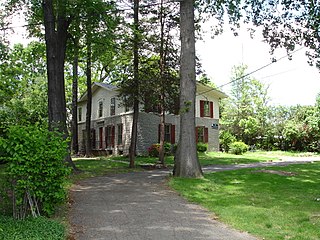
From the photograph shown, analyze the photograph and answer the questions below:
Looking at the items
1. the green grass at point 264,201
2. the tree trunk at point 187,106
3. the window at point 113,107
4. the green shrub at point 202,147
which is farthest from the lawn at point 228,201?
the window at point 113,107

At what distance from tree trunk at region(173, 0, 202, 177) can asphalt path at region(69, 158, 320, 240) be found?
267 centimetres

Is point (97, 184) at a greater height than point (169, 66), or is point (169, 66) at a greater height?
point (169, 66)

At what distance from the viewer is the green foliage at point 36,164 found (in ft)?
18.2

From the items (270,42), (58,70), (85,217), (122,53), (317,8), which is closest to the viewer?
(85,217)

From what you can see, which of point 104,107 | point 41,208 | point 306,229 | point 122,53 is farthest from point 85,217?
point 104,107

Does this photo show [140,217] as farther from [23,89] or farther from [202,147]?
[23,89]

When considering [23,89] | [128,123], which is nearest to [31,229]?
[128,123]

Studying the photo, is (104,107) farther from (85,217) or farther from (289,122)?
(85,217)

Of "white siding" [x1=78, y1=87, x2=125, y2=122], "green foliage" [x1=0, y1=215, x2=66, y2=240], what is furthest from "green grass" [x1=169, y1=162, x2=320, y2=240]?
"white siding" [x1=78, y1=87, x2=125, y2=122]

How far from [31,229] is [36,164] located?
1055mm

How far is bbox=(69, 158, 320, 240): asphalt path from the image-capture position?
557 centimetres

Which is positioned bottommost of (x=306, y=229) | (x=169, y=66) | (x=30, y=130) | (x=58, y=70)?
(x=306, y=229)

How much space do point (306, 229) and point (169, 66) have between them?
13938mm

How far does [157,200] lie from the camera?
8.56 m
